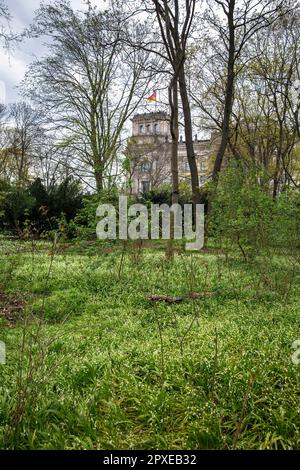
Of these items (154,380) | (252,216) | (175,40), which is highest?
(175,40)

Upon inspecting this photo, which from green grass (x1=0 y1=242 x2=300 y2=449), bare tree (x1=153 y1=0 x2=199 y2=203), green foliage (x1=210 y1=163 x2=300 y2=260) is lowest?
green grass (x1=0 y1=242 x2=300 y2=449)

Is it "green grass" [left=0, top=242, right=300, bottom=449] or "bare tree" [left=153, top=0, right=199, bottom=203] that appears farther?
"bare tree" [left=153, top=0, right=199, bottom=203]

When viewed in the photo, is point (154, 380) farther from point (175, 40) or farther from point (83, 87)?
point (83, 87)

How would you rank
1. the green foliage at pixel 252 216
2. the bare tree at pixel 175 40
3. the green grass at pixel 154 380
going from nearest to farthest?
the green grass at pixel 154 380
the green foliage at pixel 252 216
the bare tree at pixel 175 40

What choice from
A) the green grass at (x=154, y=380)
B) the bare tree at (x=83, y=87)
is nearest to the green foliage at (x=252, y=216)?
the green grass at (x=154, y=380)

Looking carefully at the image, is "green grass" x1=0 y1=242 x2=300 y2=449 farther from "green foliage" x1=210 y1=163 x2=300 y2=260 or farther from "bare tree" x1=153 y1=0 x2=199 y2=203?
"bare tree" x1=153 y1=0 x2=199 y2=203

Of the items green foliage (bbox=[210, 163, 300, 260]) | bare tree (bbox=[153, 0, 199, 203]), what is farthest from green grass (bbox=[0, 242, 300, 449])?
bare tree (bbox=[153, 0, 199, 203])

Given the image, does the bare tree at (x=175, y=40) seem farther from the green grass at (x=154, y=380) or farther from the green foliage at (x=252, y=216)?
the green grass at (x=154, y=380)

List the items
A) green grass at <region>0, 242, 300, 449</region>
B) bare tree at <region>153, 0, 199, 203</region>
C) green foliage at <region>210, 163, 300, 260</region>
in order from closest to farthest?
green grass at <region>0, 242, 300, 449</region>
green foliage at <region>210, 163, 300, 260</region>
bare tree at <region>153, 0, 199, 203</region>

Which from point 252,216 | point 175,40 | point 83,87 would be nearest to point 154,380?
point 252,216

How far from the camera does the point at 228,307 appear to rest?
5.27m

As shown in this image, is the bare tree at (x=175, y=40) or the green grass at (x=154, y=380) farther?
the bare tree at (x=175, y=40)

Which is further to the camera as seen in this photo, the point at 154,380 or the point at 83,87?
the point at 83,87
